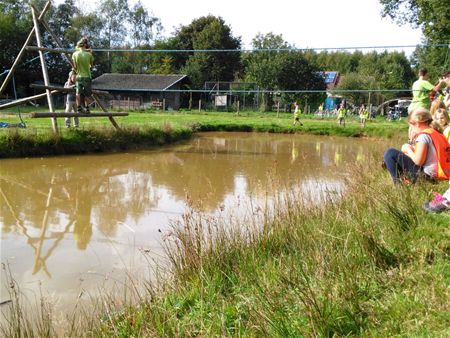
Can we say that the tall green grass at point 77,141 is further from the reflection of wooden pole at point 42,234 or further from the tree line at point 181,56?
the tree line at point 181,56

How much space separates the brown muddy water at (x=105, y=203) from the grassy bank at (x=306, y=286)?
502mm

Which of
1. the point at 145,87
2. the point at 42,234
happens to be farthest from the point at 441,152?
the point at 145,87

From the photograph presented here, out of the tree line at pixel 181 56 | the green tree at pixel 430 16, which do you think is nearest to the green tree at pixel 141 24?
the tree line at pixel 181 56

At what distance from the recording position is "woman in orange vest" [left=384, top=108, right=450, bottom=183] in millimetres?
4684

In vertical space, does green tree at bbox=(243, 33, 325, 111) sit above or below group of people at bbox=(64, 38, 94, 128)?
above

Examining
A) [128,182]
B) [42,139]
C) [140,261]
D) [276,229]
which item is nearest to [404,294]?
[276,229]

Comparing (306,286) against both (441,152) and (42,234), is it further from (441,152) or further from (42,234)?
(42,234)

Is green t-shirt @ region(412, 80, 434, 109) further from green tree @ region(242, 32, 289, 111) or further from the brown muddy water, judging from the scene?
green tree @ region(242, 32, 289, 111)

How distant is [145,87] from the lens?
144 ft

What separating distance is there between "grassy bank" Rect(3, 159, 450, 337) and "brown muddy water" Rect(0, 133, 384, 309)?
1.65 feet

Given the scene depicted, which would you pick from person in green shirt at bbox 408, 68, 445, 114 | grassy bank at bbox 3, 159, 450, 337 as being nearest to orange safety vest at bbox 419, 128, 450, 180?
grassy bank at bbox 3, 159, 450, 337

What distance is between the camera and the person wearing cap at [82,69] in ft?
34.6

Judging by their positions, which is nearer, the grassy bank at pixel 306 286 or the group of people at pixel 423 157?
the grassy bank at pixel 306 286

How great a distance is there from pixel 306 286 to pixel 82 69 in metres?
9.38
